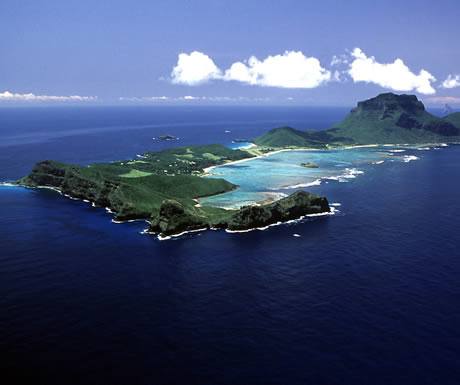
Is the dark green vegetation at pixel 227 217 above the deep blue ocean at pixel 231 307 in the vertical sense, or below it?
above

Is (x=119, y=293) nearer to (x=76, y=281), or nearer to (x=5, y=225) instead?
(x=76, y=281)

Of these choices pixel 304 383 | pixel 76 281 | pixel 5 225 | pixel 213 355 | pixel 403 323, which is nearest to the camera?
pixel 304 383

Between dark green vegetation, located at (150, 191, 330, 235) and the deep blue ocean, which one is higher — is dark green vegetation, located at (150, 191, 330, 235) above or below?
above

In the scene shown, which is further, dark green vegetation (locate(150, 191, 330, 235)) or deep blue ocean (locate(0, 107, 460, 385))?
dark green vegetation (locate(150, 191, 330, 235))

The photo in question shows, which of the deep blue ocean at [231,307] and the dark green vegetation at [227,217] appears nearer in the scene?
the deep blue ocean at [231,307]

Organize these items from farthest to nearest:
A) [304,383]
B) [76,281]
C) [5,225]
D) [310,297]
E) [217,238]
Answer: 1. [5,225]
2. [217,238]
3. [76,281]
4. [310,297]
5. [304,383]


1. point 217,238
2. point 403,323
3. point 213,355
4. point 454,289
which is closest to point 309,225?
point 217,238
